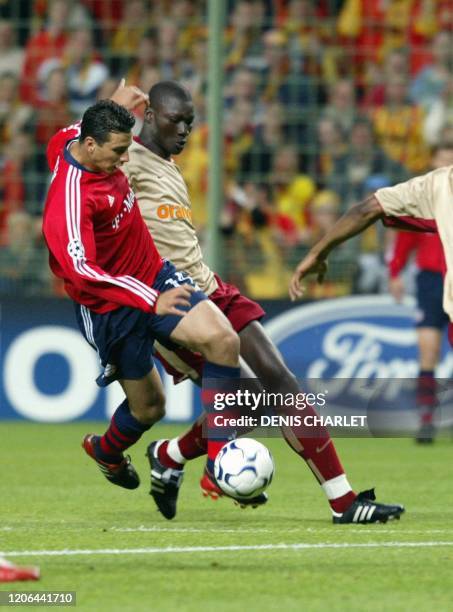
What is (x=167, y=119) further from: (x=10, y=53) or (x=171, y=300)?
(x=10, y=53)

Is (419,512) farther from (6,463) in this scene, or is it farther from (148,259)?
(6,463)

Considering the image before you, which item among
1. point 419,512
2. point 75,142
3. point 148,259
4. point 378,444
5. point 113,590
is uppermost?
point 75,142

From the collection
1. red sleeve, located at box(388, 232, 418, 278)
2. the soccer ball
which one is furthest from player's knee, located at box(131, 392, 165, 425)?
red sleeve, located at box(388, 232, 418, 278)

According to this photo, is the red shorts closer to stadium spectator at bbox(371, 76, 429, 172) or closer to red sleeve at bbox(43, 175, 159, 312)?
red sleeve at bbox(43, 175, 159, 312)

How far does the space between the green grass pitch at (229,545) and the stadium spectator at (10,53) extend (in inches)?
223

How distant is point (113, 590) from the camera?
4977 millimetres

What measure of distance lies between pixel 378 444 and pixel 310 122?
11.2ft

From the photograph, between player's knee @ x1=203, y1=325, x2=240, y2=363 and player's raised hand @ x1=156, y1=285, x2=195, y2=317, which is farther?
player's knee @ x1=203, y1=325, x2=240, y2=363

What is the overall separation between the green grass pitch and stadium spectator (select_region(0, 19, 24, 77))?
5.66 meters

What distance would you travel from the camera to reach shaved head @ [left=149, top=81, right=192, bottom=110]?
7547mm

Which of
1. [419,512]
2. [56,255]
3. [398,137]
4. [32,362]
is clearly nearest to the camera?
[56,255]

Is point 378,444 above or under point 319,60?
under

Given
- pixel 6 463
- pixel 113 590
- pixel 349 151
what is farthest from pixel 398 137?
pixel 113 590

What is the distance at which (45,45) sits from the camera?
1439 centimetres
